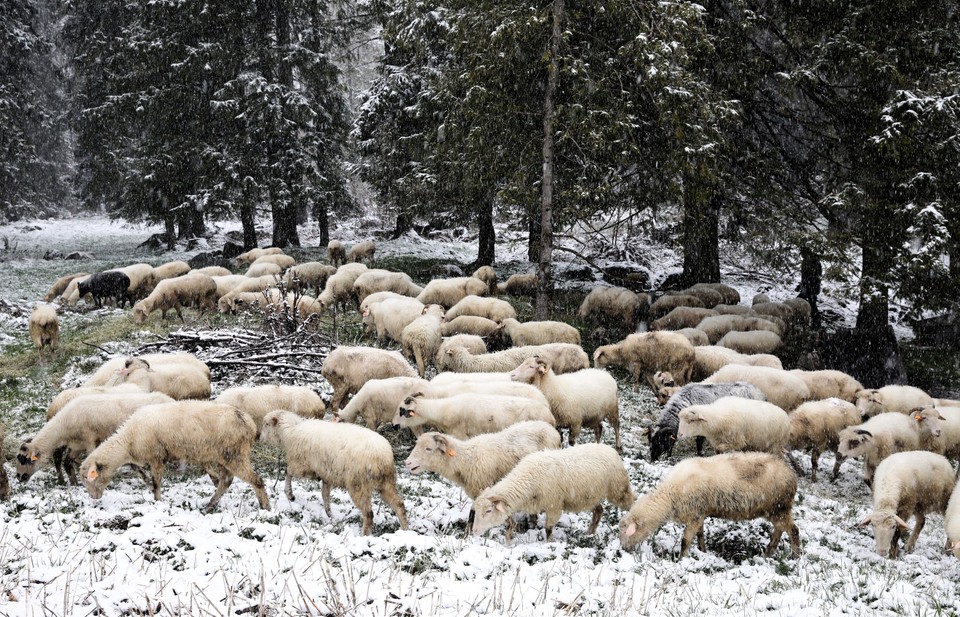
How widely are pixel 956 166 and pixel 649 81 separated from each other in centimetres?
618

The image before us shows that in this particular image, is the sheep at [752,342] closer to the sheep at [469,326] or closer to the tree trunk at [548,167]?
the tree trunk at [548,167]

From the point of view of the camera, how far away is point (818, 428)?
369 inches

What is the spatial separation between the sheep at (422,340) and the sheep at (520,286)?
814 cm

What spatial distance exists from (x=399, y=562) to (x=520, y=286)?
1527cm

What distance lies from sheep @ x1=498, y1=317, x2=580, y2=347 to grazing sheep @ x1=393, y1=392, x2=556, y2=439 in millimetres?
4797

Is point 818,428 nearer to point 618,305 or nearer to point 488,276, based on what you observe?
point 618,305

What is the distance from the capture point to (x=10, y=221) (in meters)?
40.8

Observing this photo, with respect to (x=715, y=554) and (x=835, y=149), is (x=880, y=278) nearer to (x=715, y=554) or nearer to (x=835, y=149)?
(x=835, y=149)

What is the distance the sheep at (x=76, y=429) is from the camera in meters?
7.25

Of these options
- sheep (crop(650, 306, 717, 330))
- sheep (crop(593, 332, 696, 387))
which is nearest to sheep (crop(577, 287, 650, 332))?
sheep (crop(650, 306, 717, 330))

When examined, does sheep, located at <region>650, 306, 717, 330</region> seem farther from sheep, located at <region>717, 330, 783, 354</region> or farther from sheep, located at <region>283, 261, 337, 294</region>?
sheep, located at <region>283, 261, 337, 294</region>

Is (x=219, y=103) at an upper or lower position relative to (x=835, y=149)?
upper

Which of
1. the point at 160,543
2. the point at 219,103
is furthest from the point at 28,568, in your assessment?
the point at 219,103

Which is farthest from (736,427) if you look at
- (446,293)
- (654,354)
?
(446,293)
